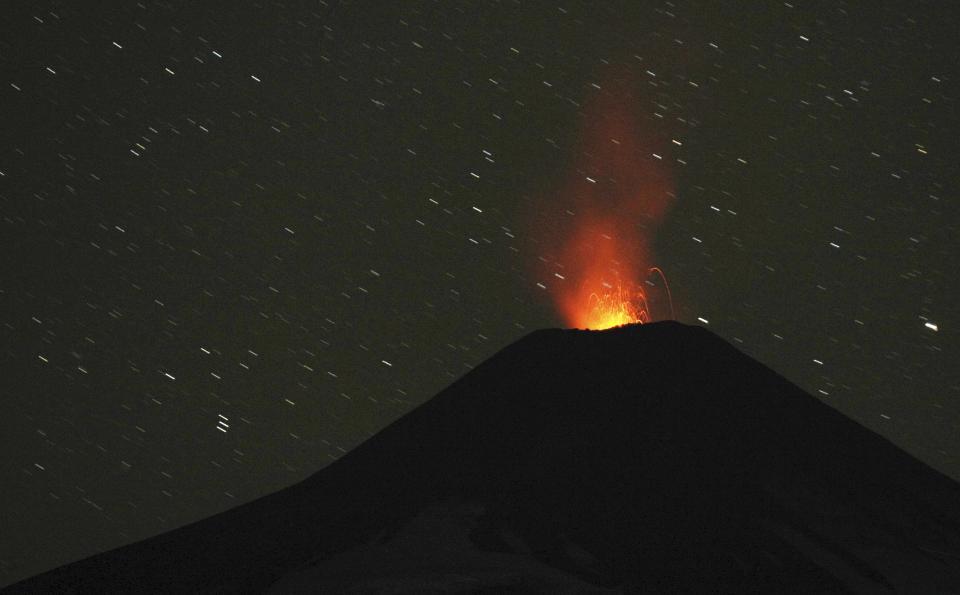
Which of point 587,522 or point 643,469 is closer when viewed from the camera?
point 587,522

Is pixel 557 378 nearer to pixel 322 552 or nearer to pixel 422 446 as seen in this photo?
pixel 422 446

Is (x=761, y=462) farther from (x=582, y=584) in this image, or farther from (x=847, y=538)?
(x=582, y=584)

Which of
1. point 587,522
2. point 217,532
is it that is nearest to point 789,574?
point 587,522

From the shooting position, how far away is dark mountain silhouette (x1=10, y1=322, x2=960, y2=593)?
4078cm

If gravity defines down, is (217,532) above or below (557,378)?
below

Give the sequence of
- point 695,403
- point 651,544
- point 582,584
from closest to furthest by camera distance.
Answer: point 582,584, point 651,544, point 695,403

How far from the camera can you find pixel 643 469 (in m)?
47.5

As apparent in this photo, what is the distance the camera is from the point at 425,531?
144ft

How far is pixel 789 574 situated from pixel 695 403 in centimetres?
1249

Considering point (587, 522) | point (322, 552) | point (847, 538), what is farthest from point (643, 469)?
point (322, 552)

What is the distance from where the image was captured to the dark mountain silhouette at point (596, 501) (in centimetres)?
4078

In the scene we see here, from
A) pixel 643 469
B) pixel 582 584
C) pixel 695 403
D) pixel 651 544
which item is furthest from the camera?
pixel 695 403

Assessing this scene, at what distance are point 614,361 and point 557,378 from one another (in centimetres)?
266

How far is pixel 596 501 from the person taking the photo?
45.4 meters
